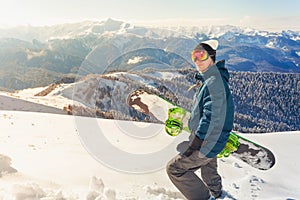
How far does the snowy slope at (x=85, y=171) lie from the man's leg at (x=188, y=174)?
55cm

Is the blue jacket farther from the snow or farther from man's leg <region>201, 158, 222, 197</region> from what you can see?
the snow

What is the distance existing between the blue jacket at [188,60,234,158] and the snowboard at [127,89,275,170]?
0.78m

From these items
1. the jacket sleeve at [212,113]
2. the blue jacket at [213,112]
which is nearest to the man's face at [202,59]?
the blue jacket at [213,112]

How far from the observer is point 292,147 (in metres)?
9.67

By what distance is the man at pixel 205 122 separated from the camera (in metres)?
4.34

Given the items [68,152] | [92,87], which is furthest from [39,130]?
[92,87]

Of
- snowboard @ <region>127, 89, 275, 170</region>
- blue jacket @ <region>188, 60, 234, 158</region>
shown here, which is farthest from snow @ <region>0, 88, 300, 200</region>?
blue jacket @ <region>188, 60, 234, 158</region>

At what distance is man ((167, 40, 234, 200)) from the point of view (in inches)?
171


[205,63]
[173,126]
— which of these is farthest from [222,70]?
[173,126]

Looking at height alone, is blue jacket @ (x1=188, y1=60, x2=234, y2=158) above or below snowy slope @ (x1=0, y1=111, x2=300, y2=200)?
above

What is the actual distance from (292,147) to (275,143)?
55cm

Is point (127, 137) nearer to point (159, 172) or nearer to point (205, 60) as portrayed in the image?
point (159, 172)

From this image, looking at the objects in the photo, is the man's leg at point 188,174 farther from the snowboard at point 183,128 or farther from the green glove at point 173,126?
the snowboard at point 183,128

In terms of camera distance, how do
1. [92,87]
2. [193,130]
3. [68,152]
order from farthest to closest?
[92,87], [68,152], [193,130]
